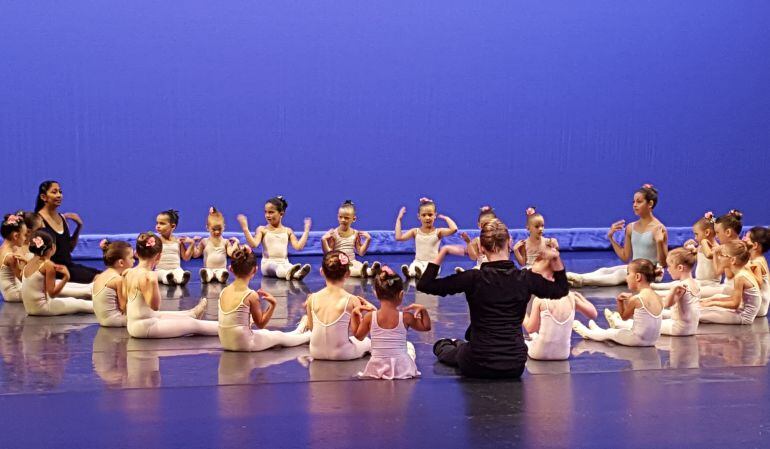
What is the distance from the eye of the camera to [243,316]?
5.84 metres

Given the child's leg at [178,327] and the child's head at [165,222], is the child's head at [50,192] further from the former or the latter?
the child's leg at [178,327]

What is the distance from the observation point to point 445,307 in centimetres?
742

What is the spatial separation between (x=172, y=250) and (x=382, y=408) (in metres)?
4.49

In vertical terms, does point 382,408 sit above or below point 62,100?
below

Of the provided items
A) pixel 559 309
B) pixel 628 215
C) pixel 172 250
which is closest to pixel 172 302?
pixel 172 250

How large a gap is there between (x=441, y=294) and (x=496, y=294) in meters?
0.28

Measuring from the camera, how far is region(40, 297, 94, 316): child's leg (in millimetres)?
6996

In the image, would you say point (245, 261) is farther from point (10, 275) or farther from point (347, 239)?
point (347, 239)

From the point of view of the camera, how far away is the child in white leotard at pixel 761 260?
701cm

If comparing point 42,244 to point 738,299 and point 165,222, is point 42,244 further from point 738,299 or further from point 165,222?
point 738,299

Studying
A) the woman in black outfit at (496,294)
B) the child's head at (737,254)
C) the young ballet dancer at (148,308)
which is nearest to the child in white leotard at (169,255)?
the young ballet dancer at (148,308)

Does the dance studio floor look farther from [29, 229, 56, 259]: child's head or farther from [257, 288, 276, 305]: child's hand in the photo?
[29, 229, 56, 259]: child's head

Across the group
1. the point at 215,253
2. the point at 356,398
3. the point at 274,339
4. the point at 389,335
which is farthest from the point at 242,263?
the point at 215,253

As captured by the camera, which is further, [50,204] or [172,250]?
[172,250]
